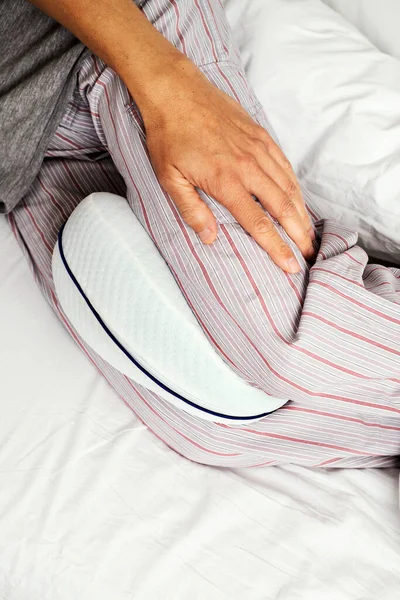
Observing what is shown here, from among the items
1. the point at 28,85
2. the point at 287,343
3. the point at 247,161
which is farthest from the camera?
the point at 28,85

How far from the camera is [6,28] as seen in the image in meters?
1.02

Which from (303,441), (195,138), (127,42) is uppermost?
(127,42)

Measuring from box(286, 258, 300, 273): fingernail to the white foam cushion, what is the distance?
0.13 metres

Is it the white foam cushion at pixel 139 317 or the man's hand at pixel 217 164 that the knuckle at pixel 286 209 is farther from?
the white foam cushion at pixel 139 317

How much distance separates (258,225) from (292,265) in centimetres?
6

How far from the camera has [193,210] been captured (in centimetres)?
83

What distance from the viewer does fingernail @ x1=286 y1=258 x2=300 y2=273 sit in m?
0.81

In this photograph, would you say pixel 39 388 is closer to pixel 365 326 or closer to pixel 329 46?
pixel 365 326

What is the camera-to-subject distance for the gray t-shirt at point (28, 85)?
0.98 metres

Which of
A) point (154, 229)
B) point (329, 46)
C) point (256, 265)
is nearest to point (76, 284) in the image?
point (154, 229)

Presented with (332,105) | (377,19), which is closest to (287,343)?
(332,105)

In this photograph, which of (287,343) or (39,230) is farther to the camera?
(39,230)

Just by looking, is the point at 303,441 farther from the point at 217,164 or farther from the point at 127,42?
the point at 127,42

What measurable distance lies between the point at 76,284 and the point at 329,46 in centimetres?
55
